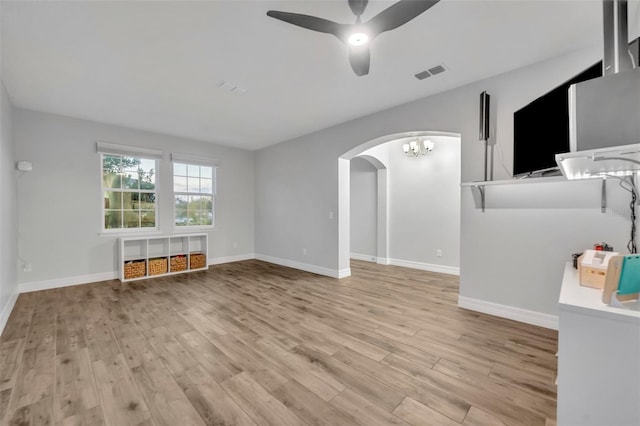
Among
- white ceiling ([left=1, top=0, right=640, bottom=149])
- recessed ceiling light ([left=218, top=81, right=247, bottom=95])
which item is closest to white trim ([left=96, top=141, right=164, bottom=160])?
white ceiling ([left=1, top=0, right=640, bottom=149])

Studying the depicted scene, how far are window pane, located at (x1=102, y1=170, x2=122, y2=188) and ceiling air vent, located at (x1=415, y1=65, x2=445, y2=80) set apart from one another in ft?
17.2

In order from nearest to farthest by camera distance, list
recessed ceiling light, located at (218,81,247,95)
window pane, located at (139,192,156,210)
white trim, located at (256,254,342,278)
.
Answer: recessed ceiling light, located at (218,81,247,95), white trim, located at (256,254,342,278), window pane, located at (139,192,156,210)

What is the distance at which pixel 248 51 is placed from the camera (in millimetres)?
2490

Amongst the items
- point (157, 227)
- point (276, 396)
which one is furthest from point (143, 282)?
point (276, 396)

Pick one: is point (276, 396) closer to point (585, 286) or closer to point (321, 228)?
point (585, 286)

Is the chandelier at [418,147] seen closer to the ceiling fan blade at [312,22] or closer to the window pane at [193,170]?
the ceiling fan blade at [312,22]

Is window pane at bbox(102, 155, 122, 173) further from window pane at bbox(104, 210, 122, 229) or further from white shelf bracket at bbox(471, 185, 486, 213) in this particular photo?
white shelf bracket at bbox(471, 185, 486, 213)

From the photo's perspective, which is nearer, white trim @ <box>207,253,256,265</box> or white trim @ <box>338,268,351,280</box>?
white trim @ <box>338,268,351,280</box>

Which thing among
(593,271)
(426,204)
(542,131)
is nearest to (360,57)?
(542,131)

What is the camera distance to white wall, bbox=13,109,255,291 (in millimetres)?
3969

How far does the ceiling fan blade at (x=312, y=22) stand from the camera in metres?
1.70

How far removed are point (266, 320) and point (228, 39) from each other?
2811 millimetres

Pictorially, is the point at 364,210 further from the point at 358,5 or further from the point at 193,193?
the point at 358,5

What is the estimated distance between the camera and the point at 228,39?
232cm
